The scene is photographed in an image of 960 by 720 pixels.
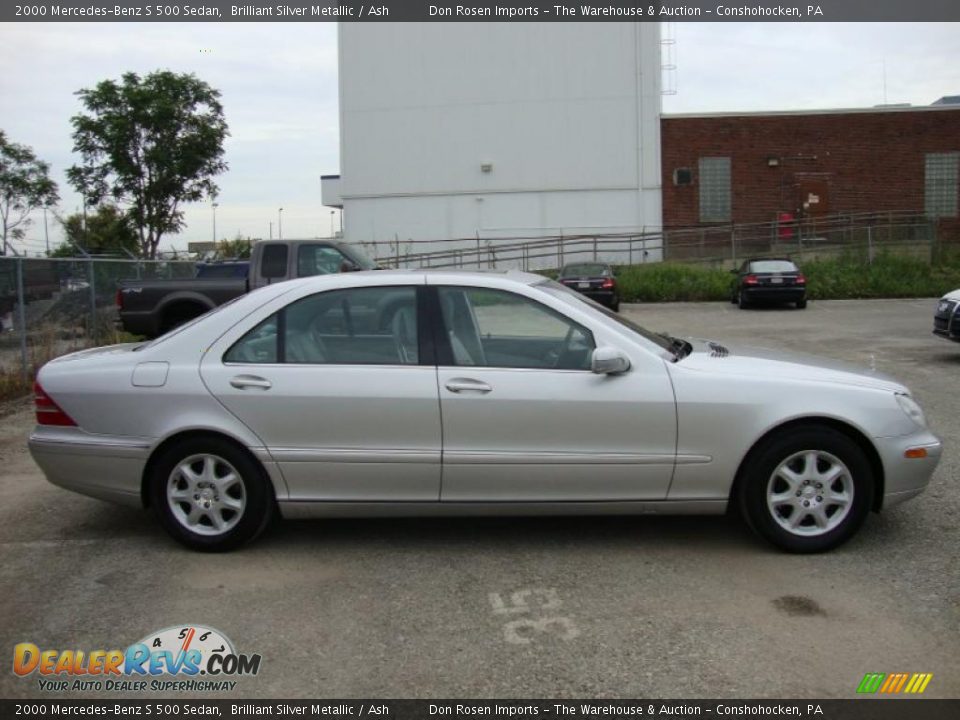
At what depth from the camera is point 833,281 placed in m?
28.0

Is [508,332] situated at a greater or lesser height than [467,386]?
greater

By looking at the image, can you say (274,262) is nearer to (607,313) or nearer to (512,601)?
(607,313)

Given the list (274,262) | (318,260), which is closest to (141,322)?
(274,262)

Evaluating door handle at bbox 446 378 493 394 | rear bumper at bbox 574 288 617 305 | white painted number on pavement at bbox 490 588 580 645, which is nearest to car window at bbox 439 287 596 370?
door handle at bbox 446 378 493 394

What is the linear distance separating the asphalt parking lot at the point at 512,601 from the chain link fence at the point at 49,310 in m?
5.33

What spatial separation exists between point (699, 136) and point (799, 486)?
111 ft

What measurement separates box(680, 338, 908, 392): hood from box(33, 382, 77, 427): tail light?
3.46m

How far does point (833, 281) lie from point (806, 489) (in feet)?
82.4

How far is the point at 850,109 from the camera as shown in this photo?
36.0 m

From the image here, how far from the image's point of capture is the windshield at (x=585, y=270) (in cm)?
2556

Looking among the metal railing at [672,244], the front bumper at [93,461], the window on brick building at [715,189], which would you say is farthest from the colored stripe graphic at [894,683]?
the window on brick building at [715,189]

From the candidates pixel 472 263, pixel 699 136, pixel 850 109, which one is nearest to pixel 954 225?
pixel 850 109

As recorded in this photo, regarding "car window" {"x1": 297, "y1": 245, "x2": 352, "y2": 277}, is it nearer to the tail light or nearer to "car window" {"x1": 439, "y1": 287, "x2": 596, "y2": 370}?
the tail light

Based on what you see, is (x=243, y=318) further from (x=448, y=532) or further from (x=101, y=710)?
(x=101, y=710)
